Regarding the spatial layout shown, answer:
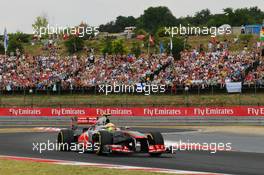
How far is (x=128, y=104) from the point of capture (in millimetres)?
40594

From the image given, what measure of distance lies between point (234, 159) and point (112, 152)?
10.7 feet

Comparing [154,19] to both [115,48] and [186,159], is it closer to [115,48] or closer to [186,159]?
[115,48]

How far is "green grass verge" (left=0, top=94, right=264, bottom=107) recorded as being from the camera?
4012 centimetres

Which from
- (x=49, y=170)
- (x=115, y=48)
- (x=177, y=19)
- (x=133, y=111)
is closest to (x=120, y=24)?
(x=177, y=19)

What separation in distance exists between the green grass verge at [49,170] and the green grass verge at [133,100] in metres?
25.9

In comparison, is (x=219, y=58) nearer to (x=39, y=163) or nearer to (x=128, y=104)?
(x=128, y=104)

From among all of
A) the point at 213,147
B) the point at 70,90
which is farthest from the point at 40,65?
the point at 213,147

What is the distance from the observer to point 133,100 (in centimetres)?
4216

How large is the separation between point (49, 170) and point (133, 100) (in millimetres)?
29744

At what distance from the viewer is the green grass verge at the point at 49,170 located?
12.0 m

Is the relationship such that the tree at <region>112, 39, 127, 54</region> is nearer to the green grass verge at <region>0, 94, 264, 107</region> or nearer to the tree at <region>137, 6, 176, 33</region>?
the green grass verge at <region>0, 94, 264, 107</region>

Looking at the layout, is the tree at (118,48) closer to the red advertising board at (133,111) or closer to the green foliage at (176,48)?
the green foliage at (176,48)

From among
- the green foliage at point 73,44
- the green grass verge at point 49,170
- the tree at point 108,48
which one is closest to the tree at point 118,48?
the tree at point 108,48

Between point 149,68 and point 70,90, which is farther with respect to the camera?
point 149,68
